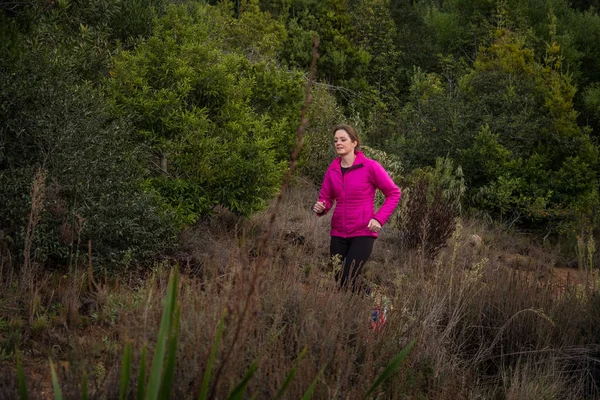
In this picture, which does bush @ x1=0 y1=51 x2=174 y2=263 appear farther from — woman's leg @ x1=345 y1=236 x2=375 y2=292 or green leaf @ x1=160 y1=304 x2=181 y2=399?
green leaf @ x1=160 y1=304 x2=181 y2=399

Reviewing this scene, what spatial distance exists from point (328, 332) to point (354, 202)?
2.62 metres

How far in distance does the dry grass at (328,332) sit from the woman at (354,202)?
0.75m

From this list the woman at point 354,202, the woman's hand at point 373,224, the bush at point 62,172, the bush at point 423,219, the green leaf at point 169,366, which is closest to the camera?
the green leaf at point 169,366

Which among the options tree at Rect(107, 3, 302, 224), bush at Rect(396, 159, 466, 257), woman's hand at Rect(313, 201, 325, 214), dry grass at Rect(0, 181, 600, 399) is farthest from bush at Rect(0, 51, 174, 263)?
bush at Rect(396, 159, 466, 257)

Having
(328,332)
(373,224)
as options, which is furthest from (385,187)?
(328,332)

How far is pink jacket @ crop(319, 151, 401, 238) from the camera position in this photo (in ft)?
20.1

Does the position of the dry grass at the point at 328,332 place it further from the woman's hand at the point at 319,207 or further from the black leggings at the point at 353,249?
the woman's hand at the point at 319,207

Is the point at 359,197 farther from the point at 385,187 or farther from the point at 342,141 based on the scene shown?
the point at 342,141

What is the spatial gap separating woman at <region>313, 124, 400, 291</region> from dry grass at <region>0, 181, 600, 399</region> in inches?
29.6

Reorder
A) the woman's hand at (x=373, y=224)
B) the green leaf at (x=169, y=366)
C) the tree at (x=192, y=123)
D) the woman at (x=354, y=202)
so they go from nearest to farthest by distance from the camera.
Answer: the green leaf at (x=169, y=366) → the woman's hand at (x=373, y=224) → the woman at (x=354, y=202) → the tree at (x=192, y=123)

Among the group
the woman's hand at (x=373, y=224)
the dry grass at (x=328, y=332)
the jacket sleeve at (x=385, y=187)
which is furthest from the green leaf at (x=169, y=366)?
the jacket sleeve at (x=385, y=187)

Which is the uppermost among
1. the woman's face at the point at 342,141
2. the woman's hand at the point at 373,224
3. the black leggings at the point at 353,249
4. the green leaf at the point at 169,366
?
the woman's face at the point at 342,141

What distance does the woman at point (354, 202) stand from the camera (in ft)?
20.0

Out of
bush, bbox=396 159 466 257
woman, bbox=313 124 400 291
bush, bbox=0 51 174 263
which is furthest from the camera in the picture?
bush, bbox=396 159 466 257
